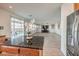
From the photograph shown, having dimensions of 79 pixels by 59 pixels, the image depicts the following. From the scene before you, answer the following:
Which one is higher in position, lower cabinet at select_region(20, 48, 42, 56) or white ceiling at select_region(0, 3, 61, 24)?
white ceiling at select_region(0, 3, 61, 24)

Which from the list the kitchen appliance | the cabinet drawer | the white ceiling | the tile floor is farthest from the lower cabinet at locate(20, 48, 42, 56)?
the white ceiling

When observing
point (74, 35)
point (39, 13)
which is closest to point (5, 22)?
point (39, 13)

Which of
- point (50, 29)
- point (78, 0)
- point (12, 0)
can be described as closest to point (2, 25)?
point (50, 29)

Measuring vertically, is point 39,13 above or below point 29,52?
above

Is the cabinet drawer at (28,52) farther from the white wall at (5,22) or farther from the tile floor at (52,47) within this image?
the white wall at (5,22)

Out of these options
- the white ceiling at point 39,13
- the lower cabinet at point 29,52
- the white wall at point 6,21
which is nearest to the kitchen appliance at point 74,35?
the lower cabinet at point 29,52

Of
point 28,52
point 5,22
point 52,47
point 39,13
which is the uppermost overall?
point 39,13

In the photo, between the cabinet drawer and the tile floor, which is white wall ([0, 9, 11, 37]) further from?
the cabinet drawer

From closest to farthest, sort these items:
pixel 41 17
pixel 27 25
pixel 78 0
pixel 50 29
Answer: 1. pixel 78 0
2. pixel 41 17
3. pixel 27 25
4. pixel 50 29

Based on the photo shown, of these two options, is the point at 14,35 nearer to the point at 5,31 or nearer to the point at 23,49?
the point at 5,31

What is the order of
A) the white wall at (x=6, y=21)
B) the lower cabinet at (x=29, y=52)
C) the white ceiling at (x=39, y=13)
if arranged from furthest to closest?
the white wall at (x=6, y=21) < the white ceiling at (x=39, y=13) < the lower cabinet at (x=29, y=52)

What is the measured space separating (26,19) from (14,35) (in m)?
0.77

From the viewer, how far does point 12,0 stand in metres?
1.32

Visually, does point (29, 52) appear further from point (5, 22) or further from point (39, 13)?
point (5, 22)
